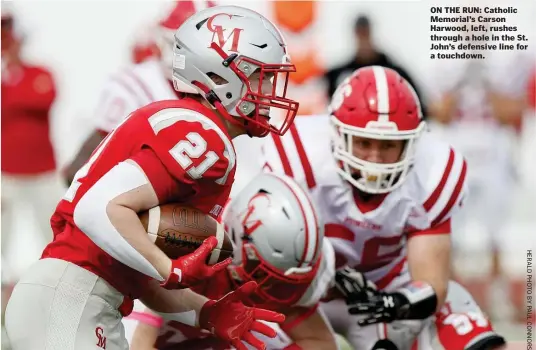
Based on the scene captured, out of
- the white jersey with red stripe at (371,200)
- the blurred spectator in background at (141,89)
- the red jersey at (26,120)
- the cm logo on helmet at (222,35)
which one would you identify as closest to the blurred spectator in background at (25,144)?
the red jersey at (26,120)

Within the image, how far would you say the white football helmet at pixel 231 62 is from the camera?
2357mm

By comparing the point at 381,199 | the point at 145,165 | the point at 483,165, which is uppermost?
the point at 145,165

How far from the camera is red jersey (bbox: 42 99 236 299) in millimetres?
2113

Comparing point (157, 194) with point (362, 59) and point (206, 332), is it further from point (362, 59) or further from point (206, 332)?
point (362, 59)

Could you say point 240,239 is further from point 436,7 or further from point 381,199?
point 436,7

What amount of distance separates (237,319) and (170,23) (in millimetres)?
1777

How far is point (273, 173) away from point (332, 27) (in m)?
2.93

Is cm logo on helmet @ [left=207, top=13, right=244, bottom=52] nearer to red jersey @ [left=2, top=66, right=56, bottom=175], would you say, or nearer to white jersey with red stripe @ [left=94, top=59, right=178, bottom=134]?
white jersey with red stripe @ [left=94, top=59, right=178, bottom=134]

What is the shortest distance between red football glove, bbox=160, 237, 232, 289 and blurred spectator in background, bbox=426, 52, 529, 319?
11.3 feet

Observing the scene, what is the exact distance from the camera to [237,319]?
2.40m

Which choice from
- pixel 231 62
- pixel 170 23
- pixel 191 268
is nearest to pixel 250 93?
pixel 231 62

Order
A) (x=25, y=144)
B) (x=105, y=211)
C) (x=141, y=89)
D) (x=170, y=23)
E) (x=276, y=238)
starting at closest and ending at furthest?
(x=105, y=211) → (x=276, y=238) → (x=170, y=23) → (x=141, y=89) → (x=25, y=144)

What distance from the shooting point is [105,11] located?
18.1 feet

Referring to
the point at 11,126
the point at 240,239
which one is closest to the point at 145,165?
the point at 240,239
